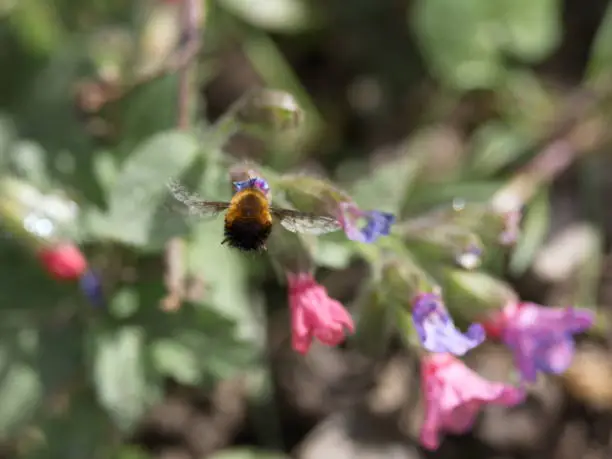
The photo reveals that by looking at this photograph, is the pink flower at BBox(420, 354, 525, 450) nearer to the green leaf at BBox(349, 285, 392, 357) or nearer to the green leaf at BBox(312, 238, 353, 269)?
the green leaf at BBox(349, 285, 392, 357)

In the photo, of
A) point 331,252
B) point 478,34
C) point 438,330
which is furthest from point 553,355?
point 478,34

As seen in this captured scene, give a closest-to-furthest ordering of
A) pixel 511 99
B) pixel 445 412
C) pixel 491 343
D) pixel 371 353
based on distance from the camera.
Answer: pixel 445 412
pixel 371 353
pixel 491 343
pixel 511 99

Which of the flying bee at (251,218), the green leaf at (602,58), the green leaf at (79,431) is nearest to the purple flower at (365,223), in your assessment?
the flying bee at (251,218)

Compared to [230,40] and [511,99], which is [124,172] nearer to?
[230,40]

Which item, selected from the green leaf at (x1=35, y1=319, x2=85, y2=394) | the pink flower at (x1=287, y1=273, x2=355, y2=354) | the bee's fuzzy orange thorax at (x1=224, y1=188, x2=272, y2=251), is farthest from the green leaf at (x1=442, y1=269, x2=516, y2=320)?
the green leaf at (x1=35, y1=319, x2=85, y2=394)

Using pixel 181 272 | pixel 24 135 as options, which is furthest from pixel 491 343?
pixel 24 135

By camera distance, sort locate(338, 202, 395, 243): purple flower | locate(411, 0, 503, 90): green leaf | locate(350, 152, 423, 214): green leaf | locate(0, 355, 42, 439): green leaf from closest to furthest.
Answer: locate(338, 202, 395, 243): purple flower, locate(350, 152, 423, 214): green leaf, locate(0, 355, 42, 439): green leaf, locate(411, 0, 503, 90): green leaf

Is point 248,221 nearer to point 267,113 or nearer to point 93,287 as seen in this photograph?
point 267,113
